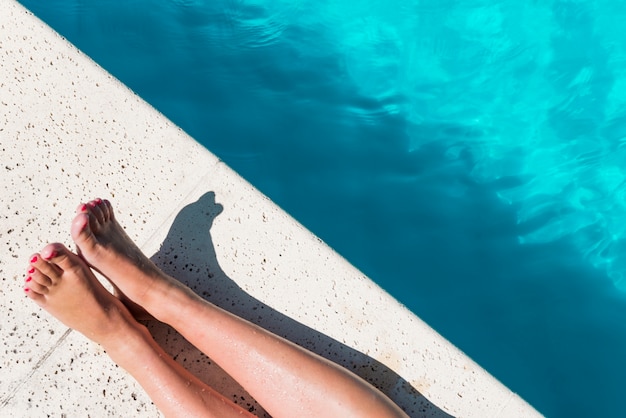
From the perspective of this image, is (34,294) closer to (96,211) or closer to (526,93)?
(96,211)

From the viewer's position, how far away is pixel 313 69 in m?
3.75

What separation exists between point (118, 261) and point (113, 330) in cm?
26

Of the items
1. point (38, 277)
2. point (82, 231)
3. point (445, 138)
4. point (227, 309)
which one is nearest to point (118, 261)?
point (82, 231)

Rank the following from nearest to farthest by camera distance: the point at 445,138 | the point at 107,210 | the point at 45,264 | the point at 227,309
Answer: the point at 45,264 → the point at 107,210 → the point at 227,309 → the point at 445,138

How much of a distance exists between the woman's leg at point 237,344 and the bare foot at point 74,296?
71 mm

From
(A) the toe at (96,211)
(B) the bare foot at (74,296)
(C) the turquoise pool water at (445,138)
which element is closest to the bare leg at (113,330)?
(B) the bare foot at (74,296)

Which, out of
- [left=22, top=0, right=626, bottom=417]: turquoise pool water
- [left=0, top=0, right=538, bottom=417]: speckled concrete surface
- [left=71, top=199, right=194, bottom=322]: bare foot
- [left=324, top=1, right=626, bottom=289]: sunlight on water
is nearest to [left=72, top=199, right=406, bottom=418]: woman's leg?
[left=71, top=199, right=194, bottom=322]: bare foot

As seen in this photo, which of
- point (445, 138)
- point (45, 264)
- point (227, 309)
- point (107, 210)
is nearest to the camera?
point (45, 264)

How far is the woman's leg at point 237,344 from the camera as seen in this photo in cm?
219

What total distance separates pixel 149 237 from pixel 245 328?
66cm

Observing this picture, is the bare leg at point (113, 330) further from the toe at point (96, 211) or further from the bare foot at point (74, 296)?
the toe at point (96, 211)

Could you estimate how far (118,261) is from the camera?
7.41 ft

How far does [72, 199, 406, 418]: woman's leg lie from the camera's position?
2189 mm

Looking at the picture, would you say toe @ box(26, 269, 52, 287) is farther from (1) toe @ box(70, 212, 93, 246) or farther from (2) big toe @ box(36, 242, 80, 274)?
(1) toe @ box(70, 212, 93, 246)
